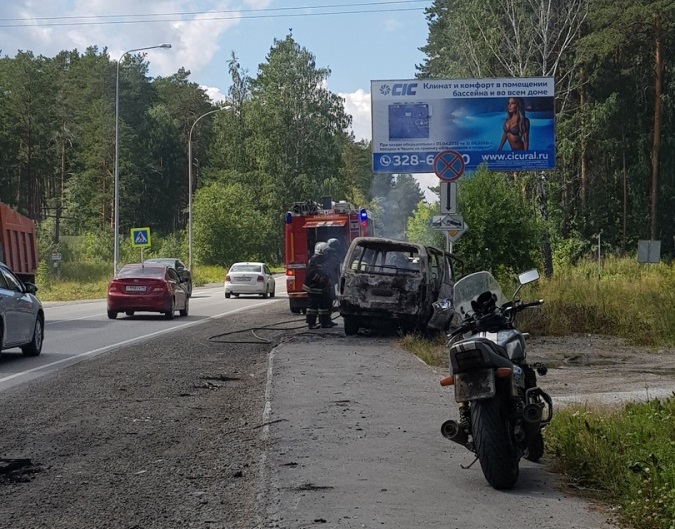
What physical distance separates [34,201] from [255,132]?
24114 mm

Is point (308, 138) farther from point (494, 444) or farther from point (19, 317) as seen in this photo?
point (494, 444)

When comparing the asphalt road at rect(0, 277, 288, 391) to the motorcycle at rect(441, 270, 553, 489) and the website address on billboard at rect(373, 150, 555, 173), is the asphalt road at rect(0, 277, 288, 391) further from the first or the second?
the motorcycle at rect(441, 270, 553, 489)

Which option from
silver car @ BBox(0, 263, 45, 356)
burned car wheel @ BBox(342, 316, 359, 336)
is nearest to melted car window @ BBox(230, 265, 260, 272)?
burned car wheel @ BBox(342, 316, 359, 336)

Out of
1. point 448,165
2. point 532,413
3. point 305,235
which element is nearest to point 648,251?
point 305,235

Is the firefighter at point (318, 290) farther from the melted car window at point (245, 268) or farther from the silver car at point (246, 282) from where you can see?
the melted car window at point (245, 268)

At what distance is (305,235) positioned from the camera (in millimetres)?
30562

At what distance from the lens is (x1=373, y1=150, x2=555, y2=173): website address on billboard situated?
33.2m

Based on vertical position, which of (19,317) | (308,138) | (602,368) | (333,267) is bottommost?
(602,368)

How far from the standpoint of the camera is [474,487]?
24.1 ft

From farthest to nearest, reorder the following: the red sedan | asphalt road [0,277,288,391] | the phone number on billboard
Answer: the phone number on billboard < the red sedan < asphalt road [0,277,288,391]

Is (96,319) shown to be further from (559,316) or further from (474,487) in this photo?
(474,487)

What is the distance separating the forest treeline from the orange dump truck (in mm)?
10842

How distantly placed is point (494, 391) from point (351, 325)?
1448 cm

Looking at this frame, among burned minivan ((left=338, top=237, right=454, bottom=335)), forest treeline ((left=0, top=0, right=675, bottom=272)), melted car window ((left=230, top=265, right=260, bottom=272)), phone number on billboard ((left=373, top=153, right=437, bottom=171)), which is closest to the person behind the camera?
burned minivan ((left=338, top=237, right=454, bottom=335))
